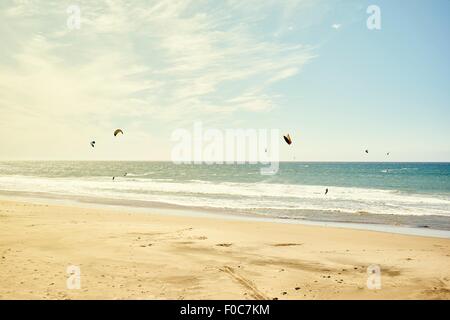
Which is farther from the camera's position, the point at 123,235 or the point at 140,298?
the point at 123,235

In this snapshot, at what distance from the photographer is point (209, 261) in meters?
9.05

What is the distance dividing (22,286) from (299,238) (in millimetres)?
9395

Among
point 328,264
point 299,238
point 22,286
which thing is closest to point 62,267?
point 22,286

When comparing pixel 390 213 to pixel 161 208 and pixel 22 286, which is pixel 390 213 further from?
pixel 22 286

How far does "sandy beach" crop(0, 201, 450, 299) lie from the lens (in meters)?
6.79

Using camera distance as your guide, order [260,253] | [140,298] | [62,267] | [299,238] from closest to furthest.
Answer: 1. [140,298]
2. [62,267]
3. [260,253]
4. [299,238]

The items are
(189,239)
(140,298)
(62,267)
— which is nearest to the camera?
(140,298)

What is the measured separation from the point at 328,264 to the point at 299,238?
12.9ft

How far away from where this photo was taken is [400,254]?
421 inches

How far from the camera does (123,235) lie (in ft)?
40.1

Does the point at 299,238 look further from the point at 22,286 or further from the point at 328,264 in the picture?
the point at 22,286

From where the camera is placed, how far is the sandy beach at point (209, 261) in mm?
6793
